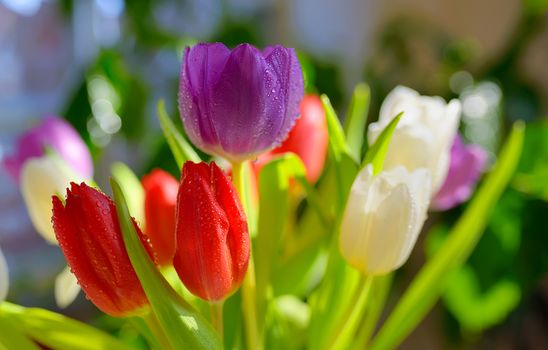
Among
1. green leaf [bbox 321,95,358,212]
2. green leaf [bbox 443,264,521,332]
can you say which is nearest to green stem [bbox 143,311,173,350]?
green leaf [bbox 321,95,358,212]

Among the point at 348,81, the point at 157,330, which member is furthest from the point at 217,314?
the point at 348,81

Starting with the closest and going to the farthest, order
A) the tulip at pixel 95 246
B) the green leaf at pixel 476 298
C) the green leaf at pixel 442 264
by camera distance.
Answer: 1. the tulip at pixel 95 246
2. the green leaf at pixel 442 264
3. the green leaf at pixel 476 298

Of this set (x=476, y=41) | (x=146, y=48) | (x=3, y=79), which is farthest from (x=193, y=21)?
(x=476, y=41)

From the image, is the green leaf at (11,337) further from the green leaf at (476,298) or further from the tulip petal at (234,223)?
the green leaf at (476,298)

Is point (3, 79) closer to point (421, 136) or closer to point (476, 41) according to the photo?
point (476, 41)

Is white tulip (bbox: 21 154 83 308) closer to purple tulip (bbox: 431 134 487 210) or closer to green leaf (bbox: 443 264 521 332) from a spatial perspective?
purple tulip (bbox: 431 134 487 210)

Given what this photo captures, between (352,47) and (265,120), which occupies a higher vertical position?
(265,120)

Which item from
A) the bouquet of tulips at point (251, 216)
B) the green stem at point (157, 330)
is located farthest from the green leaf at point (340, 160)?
the green stem at point (157, 330)
